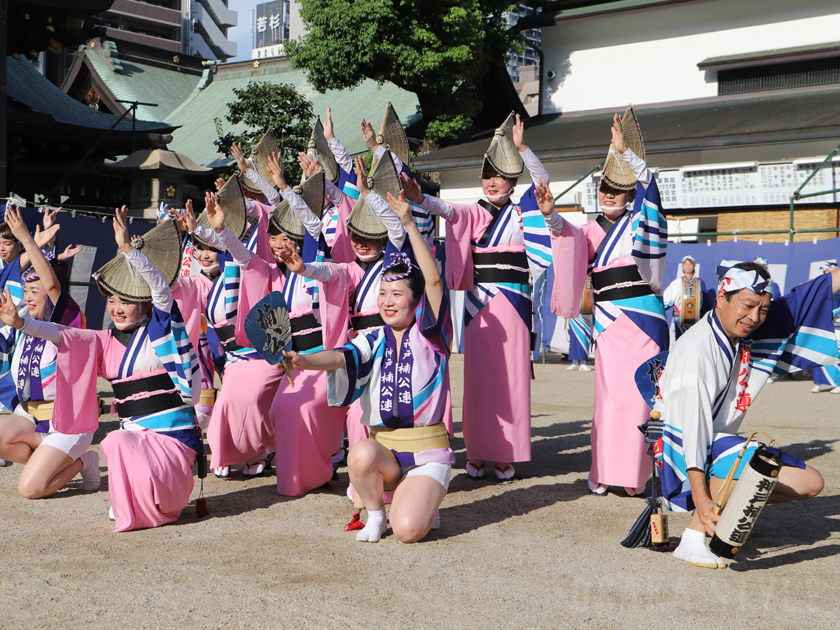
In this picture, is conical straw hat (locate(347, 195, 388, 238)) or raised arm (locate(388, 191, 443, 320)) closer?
raised arm (locate(388, 191, 443, 320))

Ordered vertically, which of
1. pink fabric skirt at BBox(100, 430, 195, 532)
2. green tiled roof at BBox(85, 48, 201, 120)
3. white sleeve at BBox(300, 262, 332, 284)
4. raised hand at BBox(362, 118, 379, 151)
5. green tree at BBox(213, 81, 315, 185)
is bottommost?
pink fabric skirt at BBox(100, 430, 195, 532)

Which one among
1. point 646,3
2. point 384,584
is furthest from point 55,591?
point 646,3

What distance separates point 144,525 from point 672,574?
7.55 feet

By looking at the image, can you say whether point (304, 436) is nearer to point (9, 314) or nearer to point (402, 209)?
point (402, 209)

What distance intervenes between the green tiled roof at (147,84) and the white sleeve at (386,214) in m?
19.3

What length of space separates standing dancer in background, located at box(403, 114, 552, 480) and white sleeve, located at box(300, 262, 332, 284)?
2.31 feet

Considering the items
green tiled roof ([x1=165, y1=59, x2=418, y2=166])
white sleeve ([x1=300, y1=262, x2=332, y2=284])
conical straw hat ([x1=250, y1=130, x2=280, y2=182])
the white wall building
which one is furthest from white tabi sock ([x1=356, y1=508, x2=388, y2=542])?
green tiled roof ([x1=165, y1=59, x2=418, y2=166])

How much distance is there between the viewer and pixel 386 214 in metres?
4.17

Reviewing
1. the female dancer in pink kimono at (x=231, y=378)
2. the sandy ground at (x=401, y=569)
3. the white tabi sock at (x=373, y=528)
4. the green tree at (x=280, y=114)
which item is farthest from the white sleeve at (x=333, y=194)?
the green tree at (x=280, y=114)

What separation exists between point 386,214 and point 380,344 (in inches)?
31.3

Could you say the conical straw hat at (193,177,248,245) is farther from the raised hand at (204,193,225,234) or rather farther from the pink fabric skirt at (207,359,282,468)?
the pink fabric skirt at (207,359,282,468)

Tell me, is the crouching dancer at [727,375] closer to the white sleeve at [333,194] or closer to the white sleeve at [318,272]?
the white sleeve at [318,272]

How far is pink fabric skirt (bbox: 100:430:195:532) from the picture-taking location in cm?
362

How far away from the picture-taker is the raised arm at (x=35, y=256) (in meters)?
4.41
